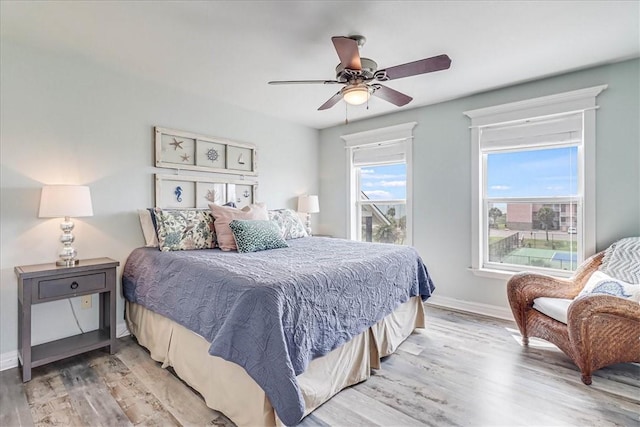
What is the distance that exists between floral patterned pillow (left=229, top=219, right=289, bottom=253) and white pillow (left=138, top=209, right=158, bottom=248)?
29.0 inches

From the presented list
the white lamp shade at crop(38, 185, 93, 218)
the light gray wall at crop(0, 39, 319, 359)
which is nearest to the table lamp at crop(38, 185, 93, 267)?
the white lamp shade at crop(38, 185, 93, 218)

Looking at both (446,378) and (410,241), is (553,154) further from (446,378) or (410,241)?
(446,378)

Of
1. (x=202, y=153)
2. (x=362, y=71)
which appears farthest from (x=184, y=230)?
(x=362, y=71)

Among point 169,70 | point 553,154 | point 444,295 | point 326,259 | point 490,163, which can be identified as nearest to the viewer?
point 326,259

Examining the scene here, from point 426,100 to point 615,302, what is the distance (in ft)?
8.56

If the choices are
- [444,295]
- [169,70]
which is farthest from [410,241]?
[169,70]

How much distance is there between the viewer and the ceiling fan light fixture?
2.30m

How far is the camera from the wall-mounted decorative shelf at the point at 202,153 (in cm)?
319

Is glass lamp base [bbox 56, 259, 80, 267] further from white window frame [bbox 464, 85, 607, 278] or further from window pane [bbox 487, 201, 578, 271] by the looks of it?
window pane [bbox 487, 201, 578, 271]

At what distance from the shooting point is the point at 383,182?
176 inches

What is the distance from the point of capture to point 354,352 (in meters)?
2.12

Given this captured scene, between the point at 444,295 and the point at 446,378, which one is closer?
the point at 446,378

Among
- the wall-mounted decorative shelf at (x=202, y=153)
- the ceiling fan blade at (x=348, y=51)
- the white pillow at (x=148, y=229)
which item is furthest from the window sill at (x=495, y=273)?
the white pillow at (x=148, y=229)

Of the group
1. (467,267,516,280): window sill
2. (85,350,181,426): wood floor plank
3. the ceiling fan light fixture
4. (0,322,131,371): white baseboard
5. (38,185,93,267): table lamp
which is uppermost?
the ceiling fan light fixture
